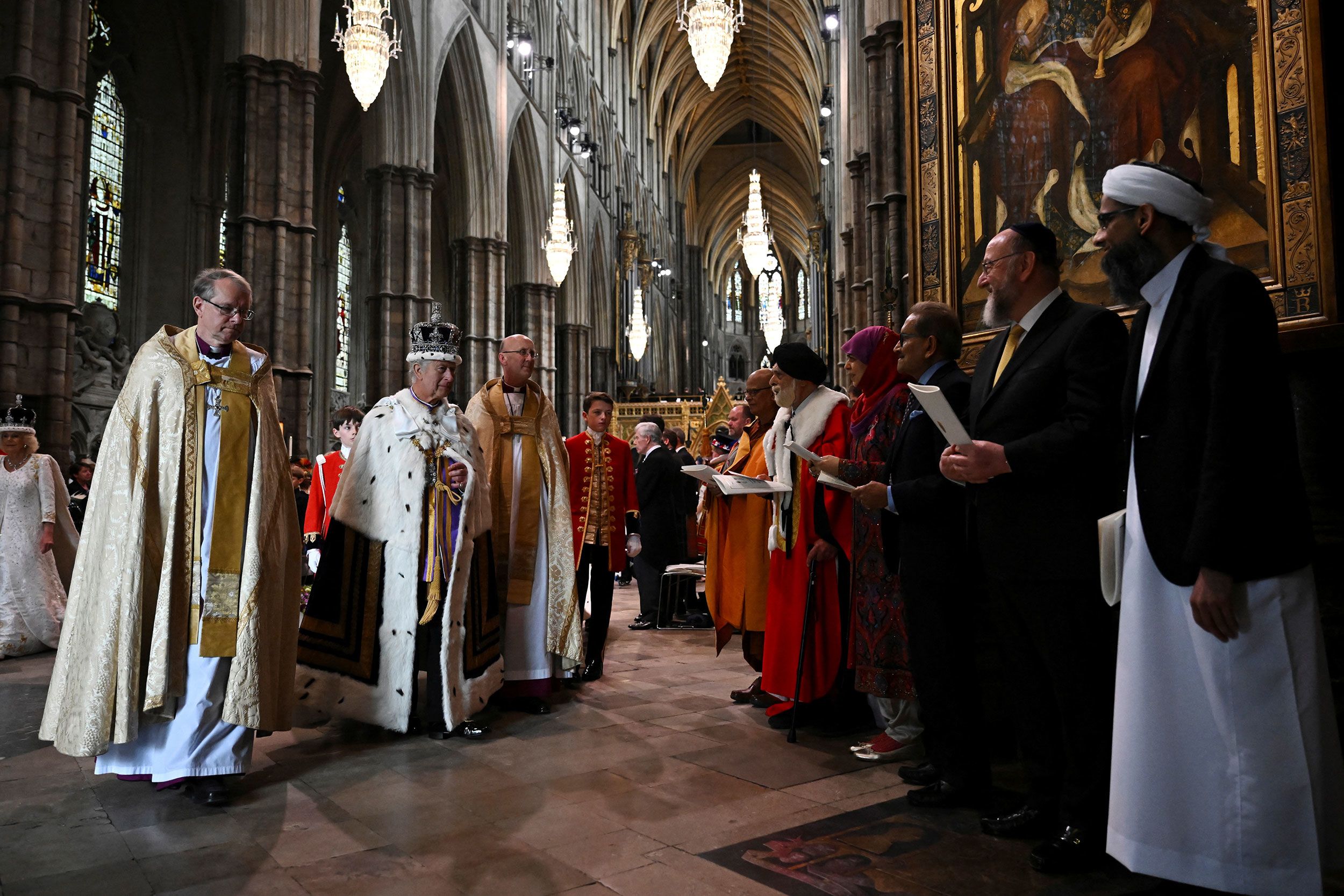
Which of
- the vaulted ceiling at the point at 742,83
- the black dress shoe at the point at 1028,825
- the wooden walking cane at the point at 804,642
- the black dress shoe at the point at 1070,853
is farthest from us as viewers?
the vaulted ceiling at the point at 742,83

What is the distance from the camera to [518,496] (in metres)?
4.79

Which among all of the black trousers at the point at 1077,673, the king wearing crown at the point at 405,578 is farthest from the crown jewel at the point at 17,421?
the black trousers at the point at 1077,673

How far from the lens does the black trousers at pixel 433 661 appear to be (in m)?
4.02

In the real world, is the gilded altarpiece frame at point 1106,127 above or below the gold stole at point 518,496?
above

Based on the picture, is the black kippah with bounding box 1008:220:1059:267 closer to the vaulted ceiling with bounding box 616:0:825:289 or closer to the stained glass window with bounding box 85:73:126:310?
the stained glass window with bounding box 85:73:126:310

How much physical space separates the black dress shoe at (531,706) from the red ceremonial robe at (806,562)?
3.81ft

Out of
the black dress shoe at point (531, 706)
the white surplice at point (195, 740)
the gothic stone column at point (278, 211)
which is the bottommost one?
the black dress shoe at point (531, 706)

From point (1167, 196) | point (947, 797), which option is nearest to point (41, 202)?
point (947, 797)

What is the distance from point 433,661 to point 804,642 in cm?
164

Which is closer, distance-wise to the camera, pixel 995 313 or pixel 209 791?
pixel 995 313

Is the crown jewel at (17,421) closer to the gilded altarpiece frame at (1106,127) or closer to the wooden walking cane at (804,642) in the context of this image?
the wooden walking cane at (804,642)

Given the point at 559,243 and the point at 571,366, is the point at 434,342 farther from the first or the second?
the point at 571,366

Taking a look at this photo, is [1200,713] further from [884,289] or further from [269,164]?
[269,164]

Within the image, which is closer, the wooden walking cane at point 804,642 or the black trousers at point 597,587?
the wooden walking cane at point 804,642
